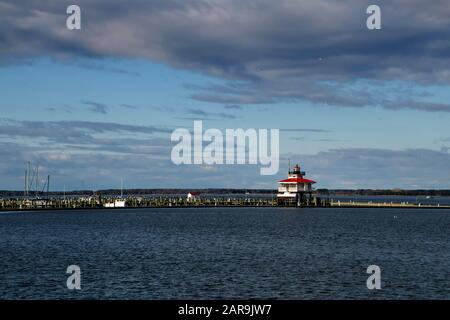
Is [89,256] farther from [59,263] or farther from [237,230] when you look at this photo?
[237,230]

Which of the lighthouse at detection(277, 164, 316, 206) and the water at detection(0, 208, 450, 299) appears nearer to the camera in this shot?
the water at detection(0, 208, 450, 299)

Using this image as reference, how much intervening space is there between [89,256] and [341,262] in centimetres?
2403

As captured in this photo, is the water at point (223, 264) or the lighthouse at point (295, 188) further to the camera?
the lighthouse at point (295, 188)

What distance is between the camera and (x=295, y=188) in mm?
148625

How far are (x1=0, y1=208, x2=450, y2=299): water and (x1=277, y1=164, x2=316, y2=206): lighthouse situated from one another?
62493 mm

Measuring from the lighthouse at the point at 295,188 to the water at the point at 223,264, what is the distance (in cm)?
6249

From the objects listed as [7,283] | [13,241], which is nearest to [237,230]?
[13,241]

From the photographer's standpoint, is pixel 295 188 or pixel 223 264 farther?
pixel 295 188

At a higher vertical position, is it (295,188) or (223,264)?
(295,188)

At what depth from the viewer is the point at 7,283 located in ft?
129

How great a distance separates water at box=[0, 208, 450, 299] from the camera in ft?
122

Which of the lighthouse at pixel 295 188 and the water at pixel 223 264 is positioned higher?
the lighthouse at pixel 295 188

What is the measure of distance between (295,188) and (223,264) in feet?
330

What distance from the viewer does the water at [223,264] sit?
122ft
